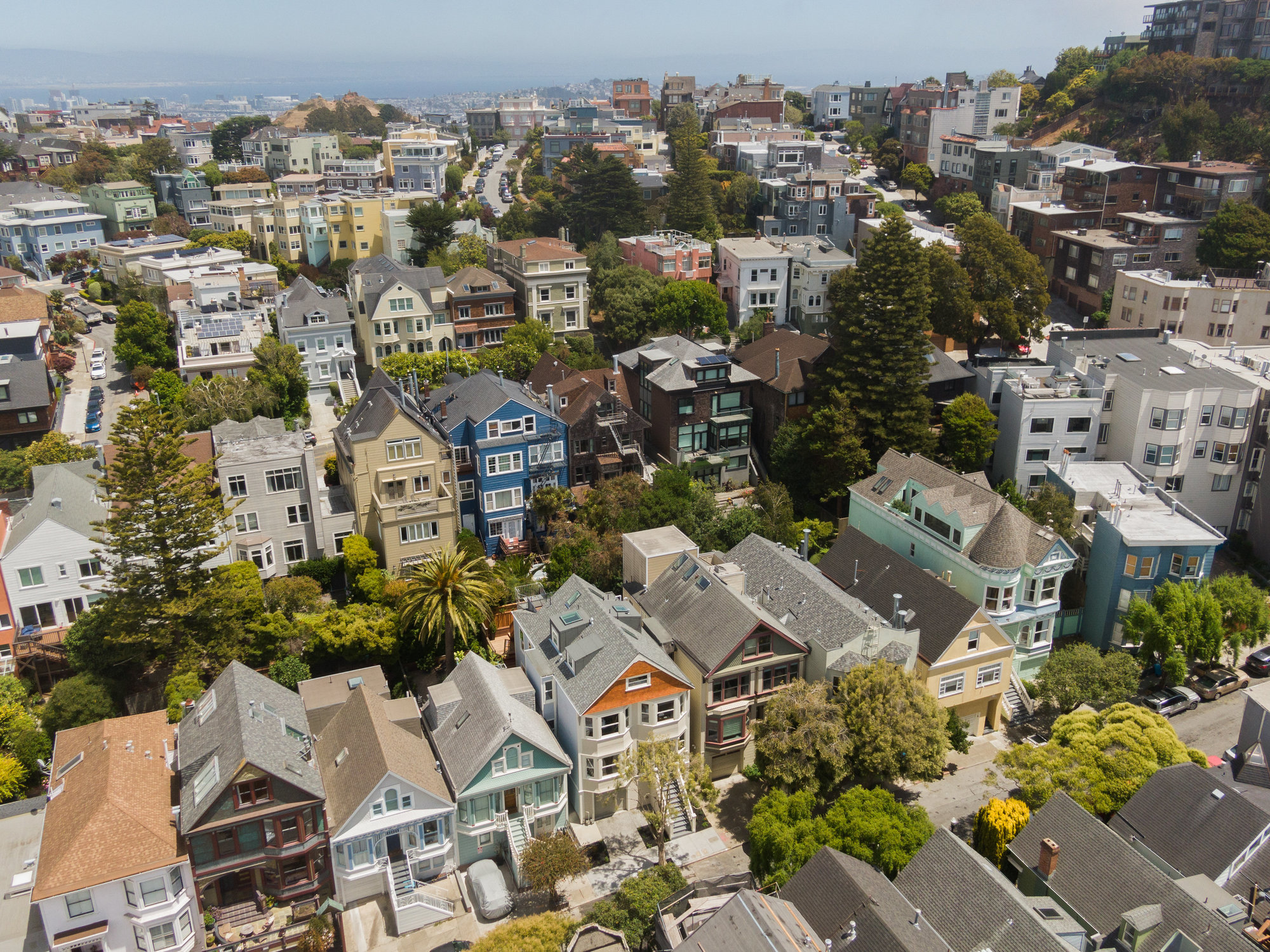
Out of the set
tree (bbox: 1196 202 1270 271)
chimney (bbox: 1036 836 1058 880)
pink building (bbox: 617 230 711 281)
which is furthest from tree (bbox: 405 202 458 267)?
chimney (bbox: 1036 836 1058 880)

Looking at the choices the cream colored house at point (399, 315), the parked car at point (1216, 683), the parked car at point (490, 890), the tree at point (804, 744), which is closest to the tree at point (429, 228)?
the cream colored house at point (399, 315)

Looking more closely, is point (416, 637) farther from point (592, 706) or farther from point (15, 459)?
point (15, 459)

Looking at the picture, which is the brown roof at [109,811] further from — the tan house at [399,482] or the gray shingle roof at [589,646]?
the tan house at [399,482]

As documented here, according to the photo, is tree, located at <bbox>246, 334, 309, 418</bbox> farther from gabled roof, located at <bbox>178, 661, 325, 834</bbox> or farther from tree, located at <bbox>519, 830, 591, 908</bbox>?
tree, located at <bbox>519, 830, 591, 908</bbox>

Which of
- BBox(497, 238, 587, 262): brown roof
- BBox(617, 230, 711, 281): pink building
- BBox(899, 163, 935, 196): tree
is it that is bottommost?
BBox(617, 230, 711, 281): pink building

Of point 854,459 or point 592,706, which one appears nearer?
point 592,706

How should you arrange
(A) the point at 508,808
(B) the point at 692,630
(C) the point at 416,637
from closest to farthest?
(A) the point at 508,808, (B) the point at 692,630, (C) the point at 416,637

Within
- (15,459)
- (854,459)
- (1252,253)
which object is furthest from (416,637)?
(1252,253)
